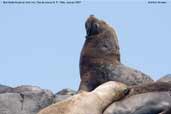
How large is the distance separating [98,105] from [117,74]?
4466 mm

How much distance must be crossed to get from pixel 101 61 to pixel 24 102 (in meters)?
2.29

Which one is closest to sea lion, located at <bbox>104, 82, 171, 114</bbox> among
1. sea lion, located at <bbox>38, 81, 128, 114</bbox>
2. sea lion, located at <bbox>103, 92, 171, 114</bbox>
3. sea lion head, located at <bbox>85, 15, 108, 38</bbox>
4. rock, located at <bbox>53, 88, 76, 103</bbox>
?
sea lion, located at <bbox>103, 92, 171, 114</bbox>

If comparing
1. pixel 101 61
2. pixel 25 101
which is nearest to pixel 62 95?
pixel 101 61

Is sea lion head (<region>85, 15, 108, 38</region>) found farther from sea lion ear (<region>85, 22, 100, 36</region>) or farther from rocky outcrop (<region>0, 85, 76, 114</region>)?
rocky outcrop (<region>0, 85, 76, 114</region>)

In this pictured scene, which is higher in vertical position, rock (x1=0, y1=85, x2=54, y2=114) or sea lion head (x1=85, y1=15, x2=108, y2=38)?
sea lion head (x1=85, y1=15, x2=108, y2=38)

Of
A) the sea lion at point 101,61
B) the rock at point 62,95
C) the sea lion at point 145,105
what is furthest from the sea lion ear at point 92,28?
the sea lion at point 145,105

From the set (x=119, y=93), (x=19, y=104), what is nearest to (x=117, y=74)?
(x=19, y=104)

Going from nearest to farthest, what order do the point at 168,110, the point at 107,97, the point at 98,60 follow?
the point at 168,110
the point at 107,97
the point at 98,60

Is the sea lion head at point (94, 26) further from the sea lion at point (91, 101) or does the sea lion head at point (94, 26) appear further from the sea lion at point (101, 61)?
the sea lion at point (91, 101)

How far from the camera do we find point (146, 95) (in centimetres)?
1161

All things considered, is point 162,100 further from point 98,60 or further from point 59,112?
point 98,60

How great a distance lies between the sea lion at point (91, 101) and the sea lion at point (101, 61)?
3.72 metres

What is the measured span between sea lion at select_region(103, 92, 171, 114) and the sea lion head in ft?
18.1

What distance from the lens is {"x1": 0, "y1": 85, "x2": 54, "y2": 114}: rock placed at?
603 inches
